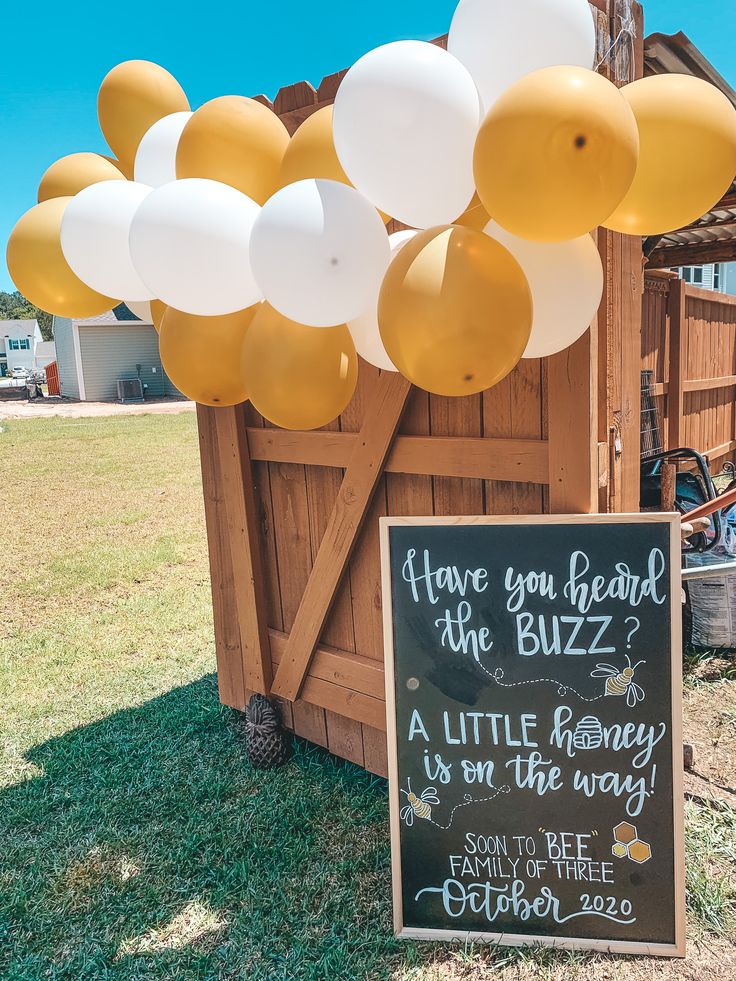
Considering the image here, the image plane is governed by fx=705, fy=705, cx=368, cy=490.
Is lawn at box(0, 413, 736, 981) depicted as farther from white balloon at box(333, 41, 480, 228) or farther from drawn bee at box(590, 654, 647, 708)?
white balloon at box(333, 41, 480, 228)

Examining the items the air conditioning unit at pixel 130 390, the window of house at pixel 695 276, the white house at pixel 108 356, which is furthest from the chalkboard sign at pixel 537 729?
the air conditioning unit at pixel 130 390

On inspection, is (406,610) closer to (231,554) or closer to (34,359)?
(231,554)

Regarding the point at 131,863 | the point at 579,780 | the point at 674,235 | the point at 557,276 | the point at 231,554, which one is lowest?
the point at 131,863

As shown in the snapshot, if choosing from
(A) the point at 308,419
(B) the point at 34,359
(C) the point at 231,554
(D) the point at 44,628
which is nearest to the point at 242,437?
(C) the point at 231,554

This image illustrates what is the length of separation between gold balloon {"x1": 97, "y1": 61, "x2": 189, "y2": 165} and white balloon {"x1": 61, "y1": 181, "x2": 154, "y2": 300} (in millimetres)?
364

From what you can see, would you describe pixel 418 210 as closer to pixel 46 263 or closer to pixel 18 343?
pixel 46 263

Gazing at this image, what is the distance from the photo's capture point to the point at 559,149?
1181 millimetres

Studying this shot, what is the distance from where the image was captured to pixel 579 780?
6.27ft

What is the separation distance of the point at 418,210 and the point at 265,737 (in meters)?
2.16

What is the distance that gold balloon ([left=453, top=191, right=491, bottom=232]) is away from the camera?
166cm

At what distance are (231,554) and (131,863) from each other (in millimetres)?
1202

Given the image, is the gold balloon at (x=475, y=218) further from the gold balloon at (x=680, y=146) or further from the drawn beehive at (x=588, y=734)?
the drawn beehive at (x=588, y=734)

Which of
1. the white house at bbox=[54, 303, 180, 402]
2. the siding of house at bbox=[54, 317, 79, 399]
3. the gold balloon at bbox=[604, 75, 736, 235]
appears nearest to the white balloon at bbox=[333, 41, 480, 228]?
the gold balloon at bbox=[604, 75, 736, 235]

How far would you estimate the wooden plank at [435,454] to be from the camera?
6.73 ft
